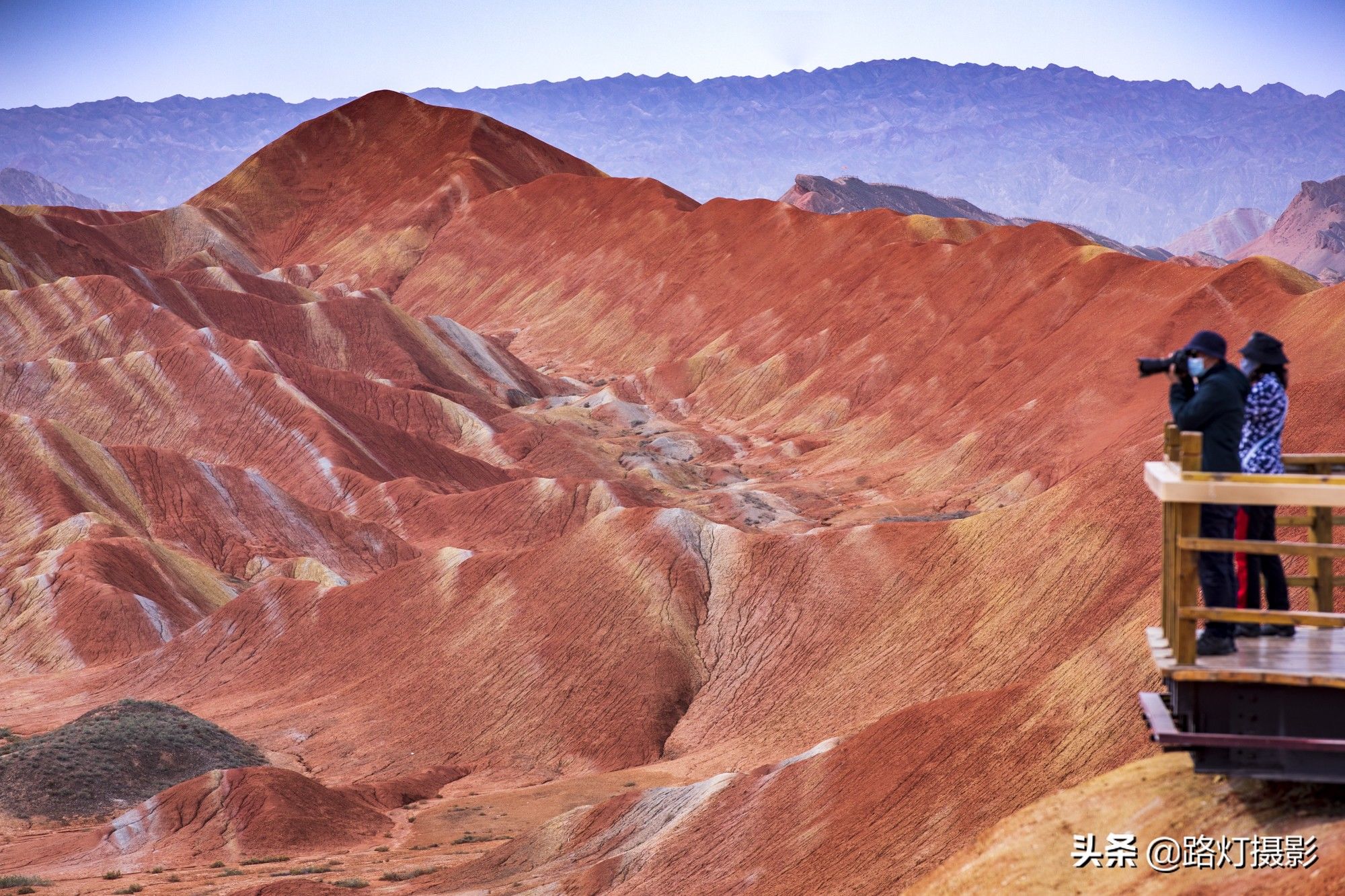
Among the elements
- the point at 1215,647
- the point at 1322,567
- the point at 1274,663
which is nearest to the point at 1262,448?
the point at 1322,567

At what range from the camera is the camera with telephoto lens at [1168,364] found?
33.0ft

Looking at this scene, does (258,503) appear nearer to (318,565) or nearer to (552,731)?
(318,565)

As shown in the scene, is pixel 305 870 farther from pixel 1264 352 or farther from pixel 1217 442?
pixel 1264 352

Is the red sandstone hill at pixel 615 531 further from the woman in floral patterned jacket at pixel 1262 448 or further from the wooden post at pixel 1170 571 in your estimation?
the woman in floral patterned jacket at pixel 1262 448

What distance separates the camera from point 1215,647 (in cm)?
973

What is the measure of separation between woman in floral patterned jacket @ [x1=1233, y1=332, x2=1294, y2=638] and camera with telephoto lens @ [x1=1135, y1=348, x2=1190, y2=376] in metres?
0.46

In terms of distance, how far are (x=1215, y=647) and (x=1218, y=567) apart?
0.57 metres

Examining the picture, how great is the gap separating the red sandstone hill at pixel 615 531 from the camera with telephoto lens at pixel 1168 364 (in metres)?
2.90

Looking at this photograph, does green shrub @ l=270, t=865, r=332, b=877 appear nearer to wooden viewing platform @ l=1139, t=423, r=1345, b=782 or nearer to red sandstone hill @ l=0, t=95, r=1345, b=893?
red sandstone hill @ l=0, t=95, r=1345, b=893

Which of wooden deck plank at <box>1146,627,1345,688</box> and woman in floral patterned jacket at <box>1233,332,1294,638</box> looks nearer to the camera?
wooden deck plank at <box>1146,627,1345,688</box>

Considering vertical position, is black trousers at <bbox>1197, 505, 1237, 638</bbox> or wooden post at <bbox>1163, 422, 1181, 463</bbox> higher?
wooden post at <bbox>1163, 422, 1181, 463</bbox>

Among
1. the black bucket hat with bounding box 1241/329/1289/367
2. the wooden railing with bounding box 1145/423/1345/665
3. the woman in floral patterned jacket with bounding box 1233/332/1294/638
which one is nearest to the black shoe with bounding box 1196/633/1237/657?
the wooden railing with bounding box 1145/423/1345/665

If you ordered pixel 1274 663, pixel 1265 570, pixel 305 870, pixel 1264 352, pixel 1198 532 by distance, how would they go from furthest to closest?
pixel 305 870
pixel 1264 352
pixel 1265 570
pixel 1198 532
pixel 1274 663

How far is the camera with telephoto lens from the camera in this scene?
10062 mm
